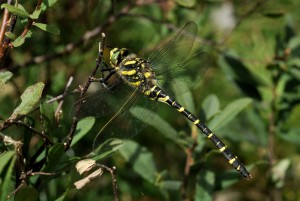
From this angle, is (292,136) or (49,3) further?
(292,136)

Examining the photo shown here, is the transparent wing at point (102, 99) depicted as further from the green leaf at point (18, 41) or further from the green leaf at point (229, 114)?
the green leaf at point (18, 41)

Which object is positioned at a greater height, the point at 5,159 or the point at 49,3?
the point at 49,3

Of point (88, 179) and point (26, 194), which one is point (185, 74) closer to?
point (88, 179)

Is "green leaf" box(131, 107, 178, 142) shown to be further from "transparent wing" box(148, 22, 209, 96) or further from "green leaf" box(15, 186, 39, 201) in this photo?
"green leaf" box(15, 186, 39, 201)

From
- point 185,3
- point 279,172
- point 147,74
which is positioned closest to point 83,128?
point 185,3

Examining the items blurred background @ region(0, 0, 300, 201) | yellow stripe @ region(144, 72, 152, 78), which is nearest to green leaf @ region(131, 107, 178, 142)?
blurred background @ region(0, 0, 300, 201)

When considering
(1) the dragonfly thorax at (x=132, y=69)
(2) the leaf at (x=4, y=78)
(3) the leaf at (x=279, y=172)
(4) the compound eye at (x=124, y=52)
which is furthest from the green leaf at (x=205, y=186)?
(2) the leaf at (x=4, y=78)

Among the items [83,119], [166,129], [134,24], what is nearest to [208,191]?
[166,129]
